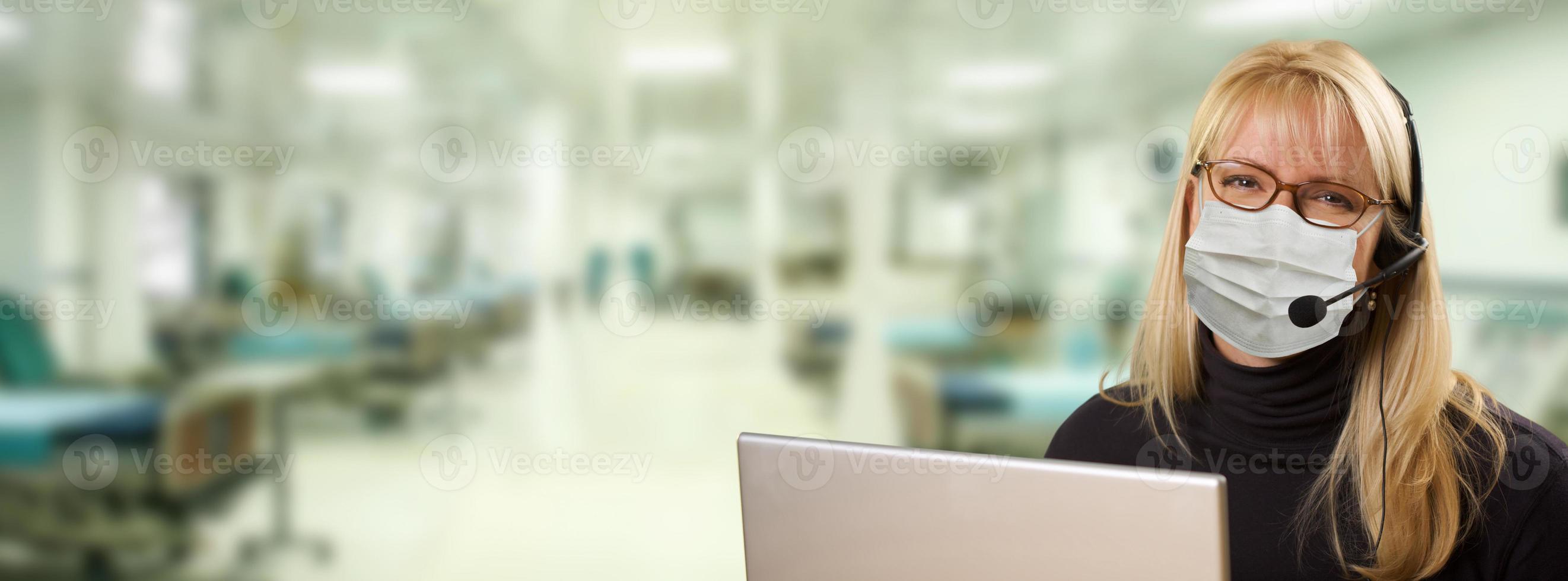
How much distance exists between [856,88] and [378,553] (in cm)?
195

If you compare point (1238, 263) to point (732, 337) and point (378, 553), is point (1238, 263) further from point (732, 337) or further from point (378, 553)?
point (378, 553)

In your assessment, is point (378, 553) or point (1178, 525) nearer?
point (1178, 525)

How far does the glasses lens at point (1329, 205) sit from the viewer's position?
1.09 metres

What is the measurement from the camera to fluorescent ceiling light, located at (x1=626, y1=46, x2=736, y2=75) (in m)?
2.67

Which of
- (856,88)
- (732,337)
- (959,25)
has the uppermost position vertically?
(959,25)

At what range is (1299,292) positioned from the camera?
113 cm

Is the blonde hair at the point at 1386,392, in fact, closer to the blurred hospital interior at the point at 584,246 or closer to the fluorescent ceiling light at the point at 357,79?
the blurred hospital interior at the point at 584,246

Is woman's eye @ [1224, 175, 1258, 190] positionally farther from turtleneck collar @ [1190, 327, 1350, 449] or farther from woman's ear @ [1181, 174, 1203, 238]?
turtleneck collar @ [1190, 327, 1350, 449]

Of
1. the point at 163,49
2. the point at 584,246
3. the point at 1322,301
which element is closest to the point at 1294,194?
the point at 1322,301

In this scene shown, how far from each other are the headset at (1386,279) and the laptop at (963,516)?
1.66ft

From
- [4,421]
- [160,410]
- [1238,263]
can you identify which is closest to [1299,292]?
[1238,263]

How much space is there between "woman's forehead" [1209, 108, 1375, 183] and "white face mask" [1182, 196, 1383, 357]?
0.19 feet

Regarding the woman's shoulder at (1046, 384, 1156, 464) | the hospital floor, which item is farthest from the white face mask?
the hospital floor

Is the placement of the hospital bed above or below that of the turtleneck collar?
below
